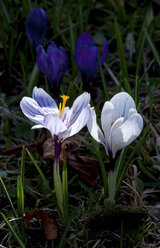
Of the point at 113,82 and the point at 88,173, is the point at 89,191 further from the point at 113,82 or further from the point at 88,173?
the point at 113,82

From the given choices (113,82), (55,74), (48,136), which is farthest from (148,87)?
(48,136)

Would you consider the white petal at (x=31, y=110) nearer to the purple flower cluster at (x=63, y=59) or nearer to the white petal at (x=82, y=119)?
the white petal at (x=82, y=119)

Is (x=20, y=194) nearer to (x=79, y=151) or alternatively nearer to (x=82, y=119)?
(x=82, y=119)

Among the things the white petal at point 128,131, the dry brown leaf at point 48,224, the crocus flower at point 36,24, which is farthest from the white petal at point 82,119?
the crocus flower at point 36,24

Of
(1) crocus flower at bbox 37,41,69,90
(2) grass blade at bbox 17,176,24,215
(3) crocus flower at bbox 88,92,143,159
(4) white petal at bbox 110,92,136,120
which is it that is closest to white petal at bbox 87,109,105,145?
(3) crocus flower at bbox 88,92,143,159

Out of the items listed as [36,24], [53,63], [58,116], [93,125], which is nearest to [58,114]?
[58,116]

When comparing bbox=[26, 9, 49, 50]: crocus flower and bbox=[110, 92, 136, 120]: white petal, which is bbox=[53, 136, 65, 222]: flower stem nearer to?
bbox=[110, 92, 136, 120]: white petal
